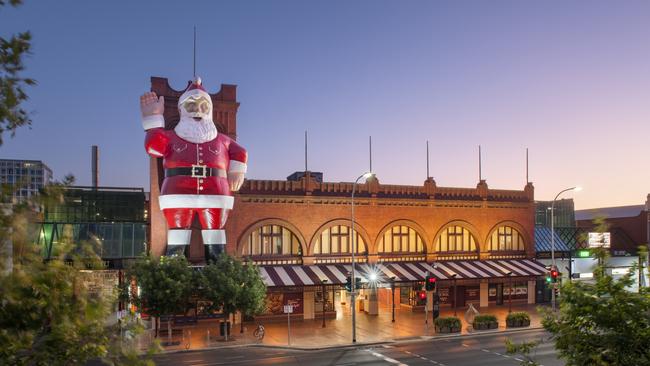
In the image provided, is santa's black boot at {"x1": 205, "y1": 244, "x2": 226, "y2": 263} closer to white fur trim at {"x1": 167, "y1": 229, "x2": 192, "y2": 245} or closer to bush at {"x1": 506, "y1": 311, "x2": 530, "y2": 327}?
white fur trim at {"x1": 167, "y1": 229, "x2": 192, "y2": 245}

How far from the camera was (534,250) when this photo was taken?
48188 millimetres

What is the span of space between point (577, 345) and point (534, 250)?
138 feet

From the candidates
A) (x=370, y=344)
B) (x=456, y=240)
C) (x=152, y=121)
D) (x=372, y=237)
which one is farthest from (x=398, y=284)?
(x=152, y=121)

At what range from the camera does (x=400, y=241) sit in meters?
43.3

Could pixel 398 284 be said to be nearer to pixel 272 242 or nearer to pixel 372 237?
pixel 372 237

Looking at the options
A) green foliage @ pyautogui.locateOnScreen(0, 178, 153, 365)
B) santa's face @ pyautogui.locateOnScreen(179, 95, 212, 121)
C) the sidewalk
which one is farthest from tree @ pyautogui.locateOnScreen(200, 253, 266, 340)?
green foliage @ pyautogui.locateOnScreen(0, 178, 153, 365)

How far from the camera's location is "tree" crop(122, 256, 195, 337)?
28.0 m

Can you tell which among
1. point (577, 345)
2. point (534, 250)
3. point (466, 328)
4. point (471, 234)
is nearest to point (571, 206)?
point (534, 250)

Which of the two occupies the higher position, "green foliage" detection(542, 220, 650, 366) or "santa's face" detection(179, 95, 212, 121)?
"santa's face" detection(179, 95, 212, 121)

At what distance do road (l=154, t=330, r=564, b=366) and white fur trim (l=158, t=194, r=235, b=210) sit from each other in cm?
959

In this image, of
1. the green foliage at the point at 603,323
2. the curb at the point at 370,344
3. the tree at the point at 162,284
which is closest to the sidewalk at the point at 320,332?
the curb at the point at 370,344

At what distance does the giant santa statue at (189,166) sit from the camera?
32781 millimetres

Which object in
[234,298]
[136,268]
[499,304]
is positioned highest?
[136,268]

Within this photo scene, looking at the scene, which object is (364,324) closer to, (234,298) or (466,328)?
(466,328)
